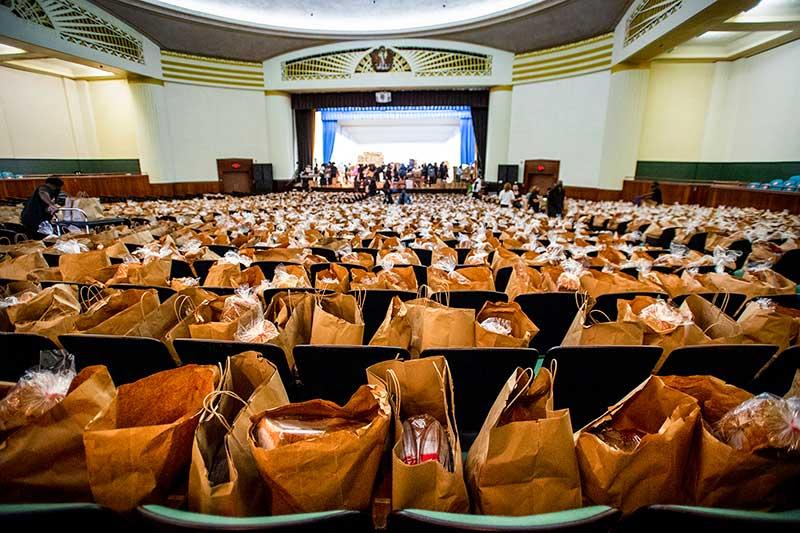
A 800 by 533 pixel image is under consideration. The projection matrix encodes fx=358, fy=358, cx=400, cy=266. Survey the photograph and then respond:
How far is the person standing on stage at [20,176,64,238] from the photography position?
13.7 ft

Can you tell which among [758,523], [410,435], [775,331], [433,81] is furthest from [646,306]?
[433,81]

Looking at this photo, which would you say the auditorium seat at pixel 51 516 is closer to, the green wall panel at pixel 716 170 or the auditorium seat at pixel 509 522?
the auditorium seat at pixel 509 522

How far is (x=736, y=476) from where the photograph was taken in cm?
75

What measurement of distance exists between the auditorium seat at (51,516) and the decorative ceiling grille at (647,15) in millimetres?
9552

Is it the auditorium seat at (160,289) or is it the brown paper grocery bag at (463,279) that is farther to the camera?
the brown paper grocery bag at (463,279)

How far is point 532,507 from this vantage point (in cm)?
78

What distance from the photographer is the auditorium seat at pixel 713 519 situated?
23.9 inches

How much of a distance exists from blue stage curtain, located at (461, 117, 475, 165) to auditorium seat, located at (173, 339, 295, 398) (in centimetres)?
1660

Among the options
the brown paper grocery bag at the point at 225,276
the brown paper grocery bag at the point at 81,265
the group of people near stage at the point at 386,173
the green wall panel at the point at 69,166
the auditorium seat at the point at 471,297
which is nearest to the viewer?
the auditorium seat at the point at 471,297

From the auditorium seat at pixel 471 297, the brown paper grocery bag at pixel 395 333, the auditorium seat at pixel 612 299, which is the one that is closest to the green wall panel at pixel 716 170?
the auditorium seat at pixel 612 299

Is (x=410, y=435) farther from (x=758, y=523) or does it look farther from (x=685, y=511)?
(x=758, y=523)

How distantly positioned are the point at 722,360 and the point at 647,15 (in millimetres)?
9748

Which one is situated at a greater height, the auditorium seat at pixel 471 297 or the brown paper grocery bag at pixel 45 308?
the brown paper grocery bag at pixel 45 308

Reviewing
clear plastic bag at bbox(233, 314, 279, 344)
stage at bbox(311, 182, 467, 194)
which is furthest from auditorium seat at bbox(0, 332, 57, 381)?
stage at bbox(311, 182, 467, 194)
